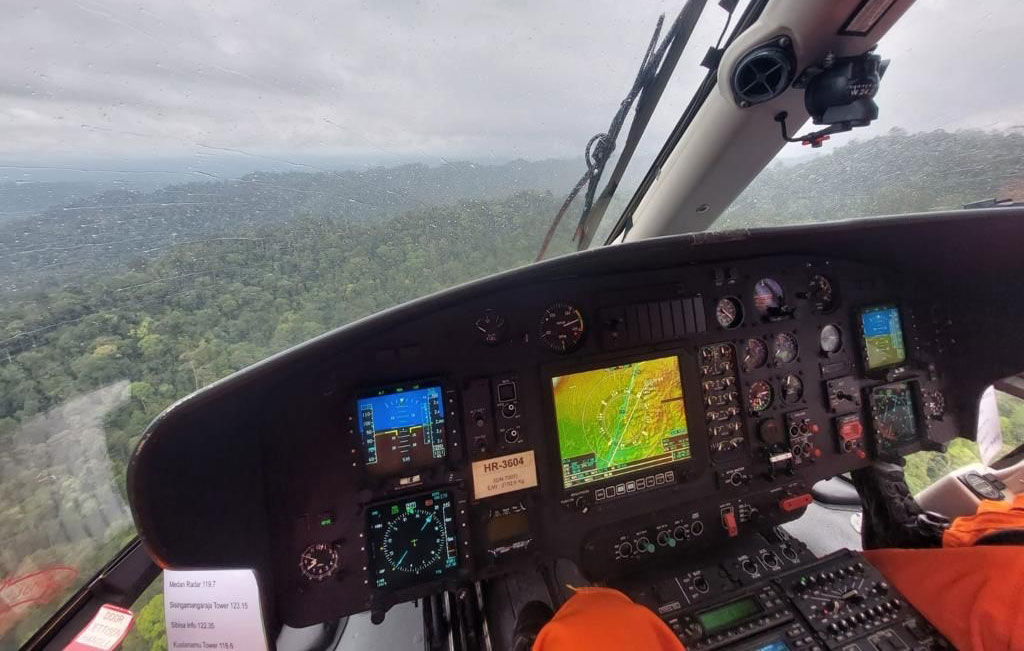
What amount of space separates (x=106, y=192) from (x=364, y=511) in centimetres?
123

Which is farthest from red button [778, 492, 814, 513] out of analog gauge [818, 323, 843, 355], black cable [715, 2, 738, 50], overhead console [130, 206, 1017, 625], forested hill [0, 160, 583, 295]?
black cable [715, 2, 738, 50]

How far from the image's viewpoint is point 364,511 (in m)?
1.71

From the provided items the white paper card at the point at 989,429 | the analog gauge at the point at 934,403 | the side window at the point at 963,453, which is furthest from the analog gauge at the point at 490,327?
the white paper card at the point at 989,429

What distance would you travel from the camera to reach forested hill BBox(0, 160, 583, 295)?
112 centimetres

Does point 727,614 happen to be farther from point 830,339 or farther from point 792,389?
point 830,339

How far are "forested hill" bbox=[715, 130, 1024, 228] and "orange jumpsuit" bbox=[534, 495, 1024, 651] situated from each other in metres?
1.27

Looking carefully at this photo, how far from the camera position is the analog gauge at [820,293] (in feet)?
7.34

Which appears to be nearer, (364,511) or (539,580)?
(364,511)

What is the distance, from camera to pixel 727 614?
5.51 feet

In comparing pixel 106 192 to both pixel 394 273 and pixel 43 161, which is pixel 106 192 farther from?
pixel 394 273

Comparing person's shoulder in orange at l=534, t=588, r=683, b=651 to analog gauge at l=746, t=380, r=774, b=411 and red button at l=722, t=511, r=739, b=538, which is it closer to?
red button at l=722, t=511, r=739, b=538

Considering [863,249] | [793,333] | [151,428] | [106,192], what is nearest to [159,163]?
[106,192]

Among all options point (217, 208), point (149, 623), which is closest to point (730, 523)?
point (149, 623)

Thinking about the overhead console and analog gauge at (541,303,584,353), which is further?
analog gauge at (541,303,584,353)
